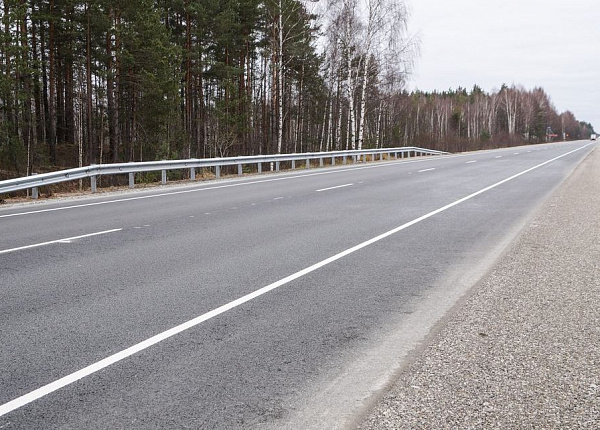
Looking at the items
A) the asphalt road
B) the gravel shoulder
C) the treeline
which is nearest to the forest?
the asphalt road

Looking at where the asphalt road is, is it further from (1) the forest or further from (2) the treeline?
(2) the treeline

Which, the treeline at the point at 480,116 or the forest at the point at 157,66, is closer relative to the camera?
the forest at the point at 157,66

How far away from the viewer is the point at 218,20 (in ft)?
117

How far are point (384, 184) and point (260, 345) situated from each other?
13838 mm

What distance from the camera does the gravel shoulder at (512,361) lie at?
122 inches

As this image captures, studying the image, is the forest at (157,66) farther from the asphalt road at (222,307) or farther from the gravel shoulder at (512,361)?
the gravel shoulder at (512,361)

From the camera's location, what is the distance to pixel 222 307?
201 inches

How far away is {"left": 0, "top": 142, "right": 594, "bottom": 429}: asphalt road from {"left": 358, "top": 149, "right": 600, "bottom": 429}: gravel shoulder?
0.76 feet

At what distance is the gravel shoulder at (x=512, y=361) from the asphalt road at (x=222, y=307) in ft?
0.76

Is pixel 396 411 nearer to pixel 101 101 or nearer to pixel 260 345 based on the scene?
pixel 260 345

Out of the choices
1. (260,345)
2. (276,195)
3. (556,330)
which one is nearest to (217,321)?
(260,345)

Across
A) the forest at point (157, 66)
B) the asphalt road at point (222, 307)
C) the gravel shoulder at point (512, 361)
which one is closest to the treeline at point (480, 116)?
the forest at point (157, 66)

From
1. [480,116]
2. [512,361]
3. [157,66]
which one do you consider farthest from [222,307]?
[480,116]

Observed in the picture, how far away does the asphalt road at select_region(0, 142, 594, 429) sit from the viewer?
332cm
